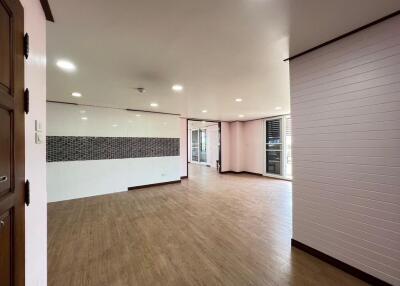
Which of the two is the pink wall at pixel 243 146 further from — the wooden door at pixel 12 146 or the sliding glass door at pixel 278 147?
the wooden door at pixel 12 146

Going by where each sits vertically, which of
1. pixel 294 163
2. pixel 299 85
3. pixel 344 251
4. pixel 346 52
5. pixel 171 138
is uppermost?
pixel 346 52

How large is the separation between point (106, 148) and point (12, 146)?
4.67m

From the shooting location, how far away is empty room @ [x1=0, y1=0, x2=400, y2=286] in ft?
3.78

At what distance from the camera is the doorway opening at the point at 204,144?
9844 mm

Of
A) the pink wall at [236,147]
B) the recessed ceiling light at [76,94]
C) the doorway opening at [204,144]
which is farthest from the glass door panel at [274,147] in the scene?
the recessed ceiling light at [76,94]

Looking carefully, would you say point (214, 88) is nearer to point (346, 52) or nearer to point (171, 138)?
point (346, 52)

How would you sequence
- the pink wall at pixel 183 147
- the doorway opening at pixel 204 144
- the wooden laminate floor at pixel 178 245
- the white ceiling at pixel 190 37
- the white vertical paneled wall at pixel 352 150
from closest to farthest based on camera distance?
1. the white ceiling at pixel 190 37
2. the white vertical paneled wall at pixel 352 150
3. the wooden laminate floor at pixel 178 245
4. the pink wall at pixel 183 147
5. the doorway opening at pixel 204 144

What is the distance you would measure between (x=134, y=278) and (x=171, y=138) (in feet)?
15.8

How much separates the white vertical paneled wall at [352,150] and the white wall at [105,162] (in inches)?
178

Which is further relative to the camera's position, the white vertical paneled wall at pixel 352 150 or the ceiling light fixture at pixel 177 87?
the ceiling light fixture at pixel 177 87

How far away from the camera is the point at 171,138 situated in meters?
6.47

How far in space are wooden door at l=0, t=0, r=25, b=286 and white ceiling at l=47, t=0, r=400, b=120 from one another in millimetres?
841

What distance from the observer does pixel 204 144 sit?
11.4m

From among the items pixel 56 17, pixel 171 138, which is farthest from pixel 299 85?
pixel 171 138
